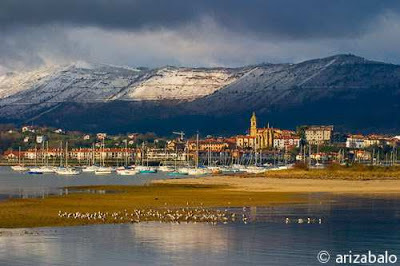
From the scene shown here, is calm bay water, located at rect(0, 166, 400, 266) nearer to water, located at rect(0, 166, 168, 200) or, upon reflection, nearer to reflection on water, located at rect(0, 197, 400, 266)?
reflection on water, located at rect(0, 197, 400, 266)

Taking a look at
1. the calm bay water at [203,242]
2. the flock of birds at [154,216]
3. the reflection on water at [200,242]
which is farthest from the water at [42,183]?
the reflection on water at [200,242]

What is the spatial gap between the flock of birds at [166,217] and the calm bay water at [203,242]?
104 centimetres

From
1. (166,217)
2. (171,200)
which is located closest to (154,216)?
(166,217)

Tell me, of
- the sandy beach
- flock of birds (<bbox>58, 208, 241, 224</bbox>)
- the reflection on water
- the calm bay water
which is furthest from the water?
the reflection on water

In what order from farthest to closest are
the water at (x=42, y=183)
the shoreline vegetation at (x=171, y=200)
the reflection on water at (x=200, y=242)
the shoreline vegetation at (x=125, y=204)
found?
the water at (x=42, y=183), the shoreline vegetation at (x=171, y=200), the shoreline vegetation at (x=125, y=204), the reflection on water at (x=200, y=242)

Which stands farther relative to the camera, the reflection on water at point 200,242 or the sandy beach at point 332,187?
the sandy beach at point 332,187

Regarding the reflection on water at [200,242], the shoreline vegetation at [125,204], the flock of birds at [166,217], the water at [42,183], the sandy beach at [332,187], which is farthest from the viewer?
the sandy beach at [332,187]

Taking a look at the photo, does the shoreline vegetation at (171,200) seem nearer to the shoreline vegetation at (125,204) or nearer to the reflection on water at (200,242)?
the shoreline vegetation at (125,204)

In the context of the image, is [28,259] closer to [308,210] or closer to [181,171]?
[308,210]

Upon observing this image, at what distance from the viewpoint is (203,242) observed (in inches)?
1769

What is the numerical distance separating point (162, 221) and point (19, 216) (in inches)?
307

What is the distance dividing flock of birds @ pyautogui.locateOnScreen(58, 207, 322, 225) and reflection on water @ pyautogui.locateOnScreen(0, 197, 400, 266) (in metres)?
1.42

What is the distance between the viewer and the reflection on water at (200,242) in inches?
1577

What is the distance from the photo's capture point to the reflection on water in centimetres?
4006
